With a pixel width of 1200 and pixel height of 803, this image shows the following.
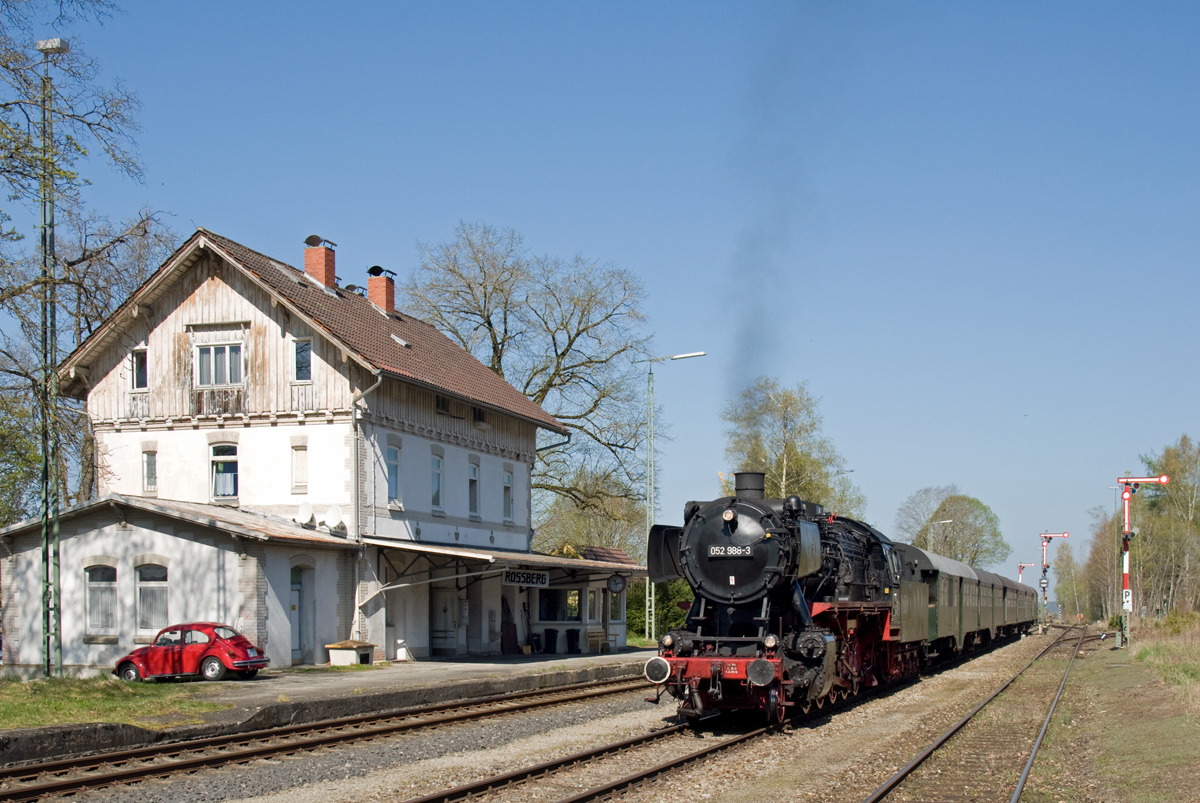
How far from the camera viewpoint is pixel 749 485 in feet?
52.6

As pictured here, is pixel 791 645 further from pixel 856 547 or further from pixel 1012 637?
pixel 1012 637

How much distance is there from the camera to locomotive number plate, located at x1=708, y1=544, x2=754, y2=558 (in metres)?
14.7

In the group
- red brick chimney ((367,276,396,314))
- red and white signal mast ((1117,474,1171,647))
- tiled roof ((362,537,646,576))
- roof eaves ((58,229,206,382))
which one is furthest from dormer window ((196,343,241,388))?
red and white signal mast ((1117,474,1171,647))

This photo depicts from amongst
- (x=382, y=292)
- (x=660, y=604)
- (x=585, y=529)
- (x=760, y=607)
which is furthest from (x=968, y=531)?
(x=760, y=607)

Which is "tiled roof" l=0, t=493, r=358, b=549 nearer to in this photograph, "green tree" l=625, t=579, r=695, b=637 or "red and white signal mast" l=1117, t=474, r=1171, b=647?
"green tree" l=625, t=579, r=695, b=637

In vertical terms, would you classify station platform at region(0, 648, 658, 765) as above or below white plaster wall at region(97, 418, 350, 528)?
below

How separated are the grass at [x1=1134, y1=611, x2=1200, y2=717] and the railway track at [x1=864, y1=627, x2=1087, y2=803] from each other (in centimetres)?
187

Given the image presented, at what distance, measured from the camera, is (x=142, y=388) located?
28.0 m

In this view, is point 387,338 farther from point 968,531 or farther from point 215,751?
point 968,531

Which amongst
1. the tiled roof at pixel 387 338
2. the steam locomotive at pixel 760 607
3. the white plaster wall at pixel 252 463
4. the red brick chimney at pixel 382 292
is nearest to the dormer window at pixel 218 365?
the white plaster wall at pixel 252 463

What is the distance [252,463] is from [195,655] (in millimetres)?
6793

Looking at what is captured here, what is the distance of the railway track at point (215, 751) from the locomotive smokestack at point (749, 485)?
15.9ft

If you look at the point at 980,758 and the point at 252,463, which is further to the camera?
the point at 252,463

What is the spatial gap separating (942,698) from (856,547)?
10.5 feet
